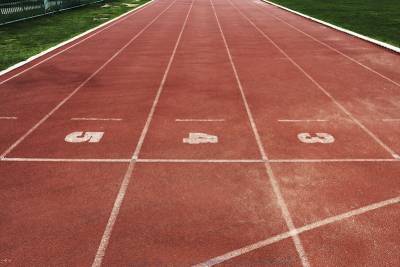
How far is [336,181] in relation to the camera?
6039 mm

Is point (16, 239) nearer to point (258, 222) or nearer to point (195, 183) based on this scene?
point (195, 183)

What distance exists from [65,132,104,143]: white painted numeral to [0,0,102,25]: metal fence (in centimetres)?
1730

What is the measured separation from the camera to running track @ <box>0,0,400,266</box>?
463 centimetres

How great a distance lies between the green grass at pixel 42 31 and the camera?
15014mm

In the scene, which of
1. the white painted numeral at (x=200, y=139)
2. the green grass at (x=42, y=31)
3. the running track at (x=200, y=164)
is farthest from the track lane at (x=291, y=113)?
the green grass at (x=42, y=31)

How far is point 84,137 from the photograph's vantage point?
7.59 m

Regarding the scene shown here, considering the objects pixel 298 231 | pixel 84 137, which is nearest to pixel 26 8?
pixel 84 137

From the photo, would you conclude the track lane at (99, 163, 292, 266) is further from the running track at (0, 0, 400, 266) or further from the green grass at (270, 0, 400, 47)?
the green grass at (270, 0, 400, 47)

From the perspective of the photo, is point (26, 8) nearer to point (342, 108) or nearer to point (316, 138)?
point (342, 108)

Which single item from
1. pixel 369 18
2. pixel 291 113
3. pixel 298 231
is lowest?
pixel 298 231

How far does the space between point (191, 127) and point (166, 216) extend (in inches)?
124

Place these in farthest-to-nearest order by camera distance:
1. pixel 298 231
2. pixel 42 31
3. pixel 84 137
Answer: pixel 42 31
pixel 84 137
pixel 298 231

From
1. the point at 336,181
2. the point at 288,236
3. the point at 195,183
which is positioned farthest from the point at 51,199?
the point at 336,181

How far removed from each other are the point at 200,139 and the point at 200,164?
102 cm
